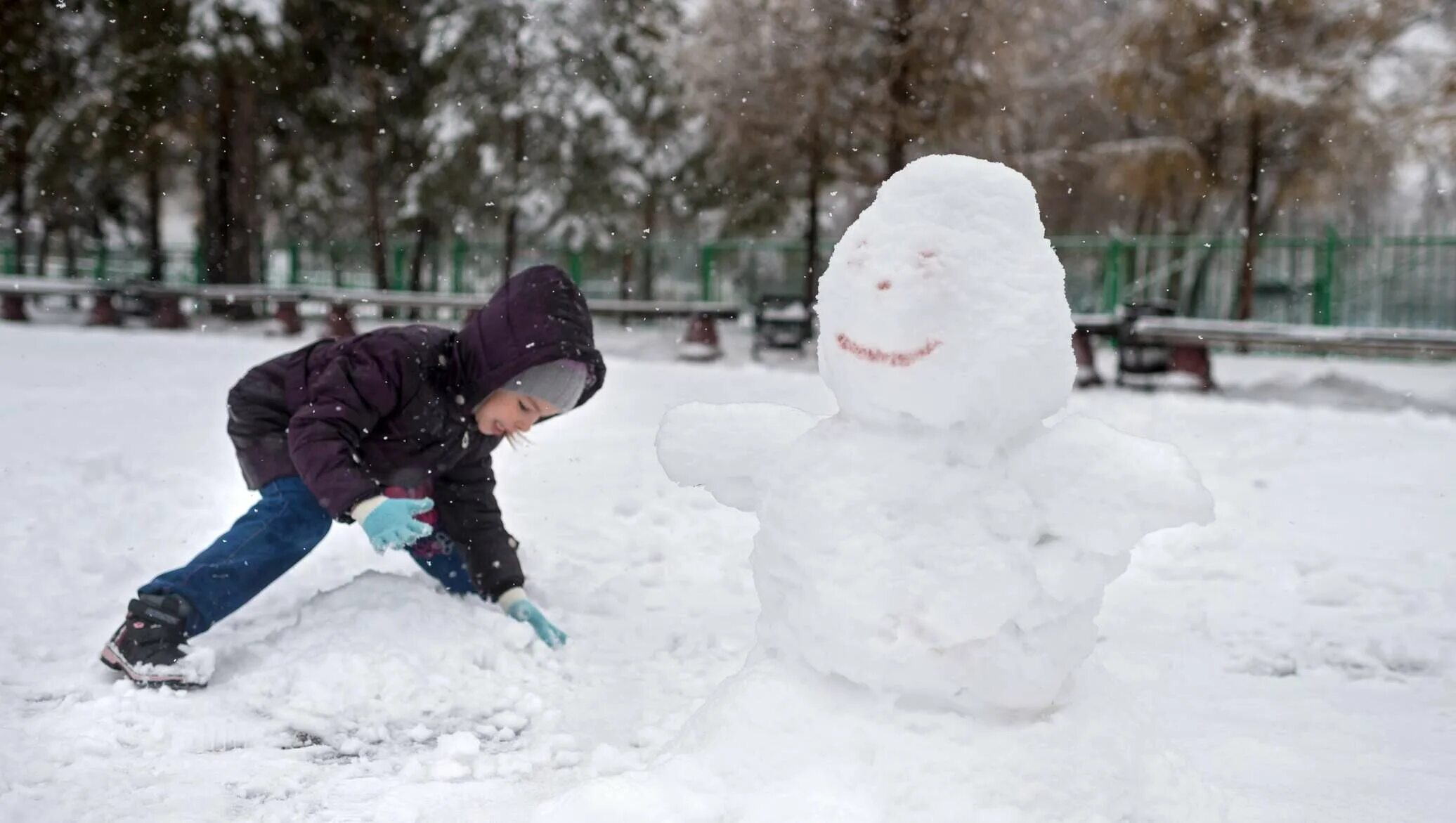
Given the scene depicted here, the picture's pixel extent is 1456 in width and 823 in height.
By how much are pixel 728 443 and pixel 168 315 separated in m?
15.4

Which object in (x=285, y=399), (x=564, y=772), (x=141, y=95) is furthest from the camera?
(x=141, y=95)

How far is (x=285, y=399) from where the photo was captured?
3.50 metres

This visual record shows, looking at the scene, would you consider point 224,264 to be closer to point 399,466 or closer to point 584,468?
point 584,468

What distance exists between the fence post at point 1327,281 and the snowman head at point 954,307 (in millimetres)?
15222

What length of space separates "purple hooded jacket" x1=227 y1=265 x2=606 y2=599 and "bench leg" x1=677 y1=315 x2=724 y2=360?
9393 millimetres

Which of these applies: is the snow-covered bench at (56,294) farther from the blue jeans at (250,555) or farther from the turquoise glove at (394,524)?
the turquoise glove at (394,524)

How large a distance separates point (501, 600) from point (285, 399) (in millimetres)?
938

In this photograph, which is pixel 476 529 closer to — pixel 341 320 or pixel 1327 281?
pixel 341 320

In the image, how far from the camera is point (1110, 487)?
2.11 m

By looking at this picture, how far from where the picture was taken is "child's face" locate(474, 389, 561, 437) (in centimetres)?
342

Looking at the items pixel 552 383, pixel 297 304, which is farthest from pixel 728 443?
pixel 297 304

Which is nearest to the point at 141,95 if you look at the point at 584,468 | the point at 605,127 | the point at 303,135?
the point at 303,135

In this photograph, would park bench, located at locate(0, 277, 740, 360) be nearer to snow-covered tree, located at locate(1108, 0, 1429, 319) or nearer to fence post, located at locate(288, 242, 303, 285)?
snow-covered tree, located at locate(1108, 0, 1429, 319)

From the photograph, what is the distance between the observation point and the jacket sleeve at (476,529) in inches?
148
